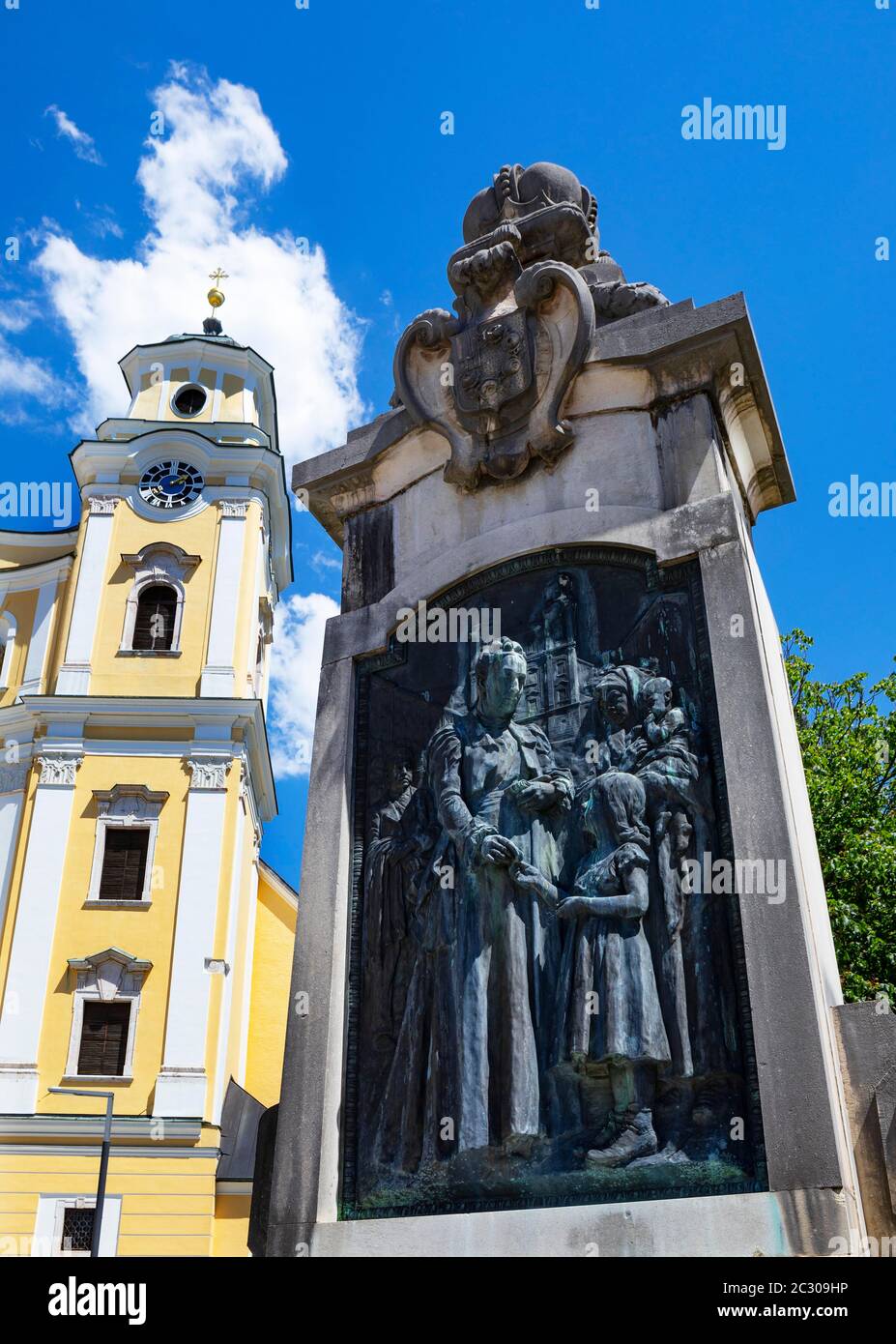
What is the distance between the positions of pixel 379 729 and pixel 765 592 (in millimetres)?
2296

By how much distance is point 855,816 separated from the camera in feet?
71.3

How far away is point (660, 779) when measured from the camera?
5688mm

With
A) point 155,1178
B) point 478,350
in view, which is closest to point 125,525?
point 155,1178

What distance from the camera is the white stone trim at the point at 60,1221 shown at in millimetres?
26875

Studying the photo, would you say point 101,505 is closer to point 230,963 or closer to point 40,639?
point 40,639

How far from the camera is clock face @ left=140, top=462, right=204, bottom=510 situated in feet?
117

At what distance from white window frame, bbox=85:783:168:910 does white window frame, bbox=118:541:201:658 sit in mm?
4464

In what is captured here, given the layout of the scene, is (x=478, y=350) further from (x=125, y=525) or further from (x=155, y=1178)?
(x=125, y=525)

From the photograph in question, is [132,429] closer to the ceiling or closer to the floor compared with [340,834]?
closer to the ceiling

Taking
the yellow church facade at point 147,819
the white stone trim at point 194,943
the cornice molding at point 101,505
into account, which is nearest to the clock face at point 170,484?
the yellow church facade at point 147,819

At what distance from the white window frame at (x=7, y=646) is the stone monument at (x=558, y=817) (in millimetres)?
28758

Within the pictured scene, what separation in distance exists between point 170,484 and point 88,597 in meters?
4.22

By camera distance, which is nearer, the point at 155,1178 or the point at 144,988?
the point at 155,1178
